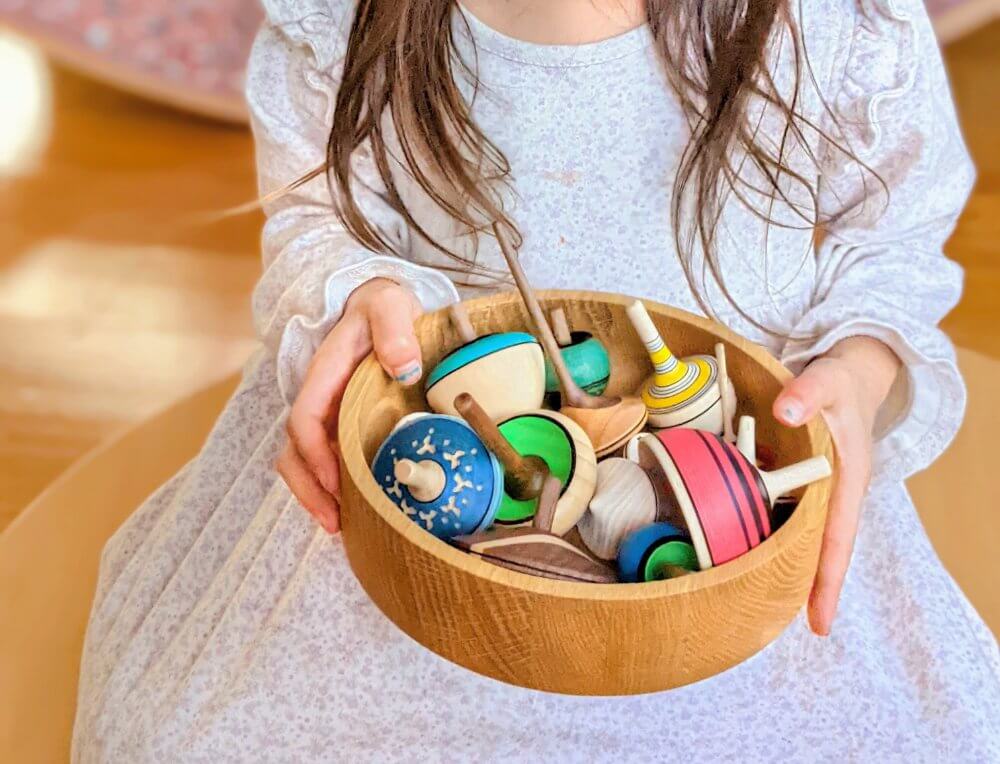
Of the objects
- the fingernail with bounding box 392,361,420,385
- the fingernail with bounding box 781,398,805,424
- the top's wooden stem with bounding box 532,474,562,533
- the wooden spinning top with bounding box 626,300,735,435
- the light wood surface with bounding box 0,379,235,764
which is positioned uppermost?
the fingernail with bounding box 781,398,805,424

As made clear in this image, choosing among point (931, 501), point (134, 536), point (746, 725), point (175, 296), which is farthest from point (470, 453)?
point (175, 296)

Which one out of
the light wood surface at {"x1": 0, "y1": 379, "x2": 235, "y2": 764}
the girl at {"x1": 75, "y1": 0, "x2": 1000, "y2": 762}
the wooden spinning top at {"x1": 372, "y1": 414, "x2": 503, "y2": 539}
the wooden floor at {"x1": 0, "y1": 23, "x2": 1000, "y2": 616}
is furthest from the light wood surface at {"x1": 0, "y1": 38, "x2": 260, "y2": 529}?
the wooden spinning top at {"x1": 372, "y1": 414, "x2": 503, "y2": 539}

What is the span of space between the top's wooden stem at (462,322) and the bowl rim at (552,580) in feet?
0.13

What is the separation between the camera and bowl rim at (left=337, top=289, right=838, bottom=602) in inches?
14.8

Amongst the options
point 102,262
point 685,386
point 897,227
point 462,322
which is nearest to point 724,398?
point 685,386

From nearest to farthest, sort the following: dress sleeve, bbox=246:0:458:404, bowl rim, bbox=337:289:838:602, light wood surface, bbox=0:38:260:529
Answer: bowl rim, bbox=337:289:838:602 → dress sleeve, bbox=246:0:458:404 → light wood surface, bbox=0:38:260:529

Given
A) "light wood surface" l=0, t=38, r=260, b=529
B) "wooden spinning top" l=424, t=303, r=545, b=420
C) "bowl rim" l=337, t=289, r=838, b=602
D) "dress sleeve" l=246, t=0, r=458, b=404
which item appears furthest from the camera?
"light wood surface" l=0, t=38, r=260, b=529

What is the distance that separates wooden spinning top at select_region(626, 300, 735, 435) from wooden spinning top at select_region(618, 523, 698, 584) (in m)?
0.07

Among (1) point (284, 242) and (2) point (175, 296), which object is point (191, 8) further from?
(1) point (284, 242)

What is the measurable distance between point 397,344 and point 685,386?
0.12 m

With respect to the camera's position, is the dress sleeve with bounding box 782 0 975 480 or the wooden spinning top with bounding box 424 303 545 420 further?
the dress sleeve with bounding box 782 0 975 480

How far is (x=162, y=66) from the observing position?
1.66m

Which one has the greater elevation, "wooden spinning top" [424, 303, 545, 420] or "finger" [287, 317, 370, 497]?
"wooden spinning top" [424, 303, 545, 420]

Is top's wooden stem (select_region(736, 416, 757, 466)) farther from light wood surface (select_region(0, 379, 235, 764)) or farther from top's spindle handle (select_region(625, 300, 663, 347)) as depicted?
light wood surface (select_region(0, 379, 235, 764))
